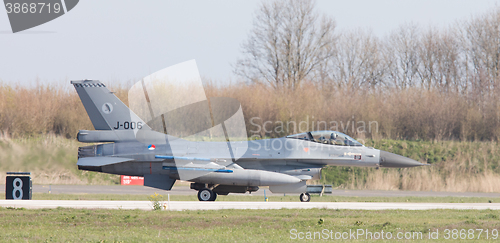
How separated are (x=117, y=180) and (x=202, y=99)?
32.1 feet

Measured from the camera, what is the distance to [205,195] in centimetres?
1806

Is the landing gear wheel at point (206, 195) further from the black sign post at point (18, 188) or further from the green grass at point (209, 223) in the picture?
the black sign post at point (18, 188)

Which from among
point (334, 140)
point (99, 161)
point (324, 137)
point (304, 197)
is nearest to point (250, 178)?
point (304, 197)

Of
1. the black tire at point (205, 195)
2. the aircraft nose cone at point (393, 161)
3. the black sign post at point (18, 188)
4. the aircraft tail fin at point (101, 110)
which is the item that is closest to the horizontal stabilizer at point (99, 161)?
the aircraft tail fin at point (101, 110)

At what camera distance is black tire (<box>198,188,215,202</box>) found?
1800 cm

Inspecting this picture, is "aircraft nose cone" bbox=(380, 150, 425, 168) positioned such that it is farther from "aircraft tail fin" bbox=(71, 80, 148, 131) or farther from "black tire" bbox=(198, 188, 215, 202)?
"aircraft tail fin" bbox=(71, 80, 148, 131)

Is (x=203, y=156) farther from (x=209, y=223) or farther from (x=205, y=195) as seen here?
(x=209, y=223)

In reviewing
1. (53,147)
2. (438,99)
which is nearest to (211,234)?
(53,147)

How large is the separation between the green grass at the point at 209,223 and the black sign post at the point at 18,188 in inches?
127

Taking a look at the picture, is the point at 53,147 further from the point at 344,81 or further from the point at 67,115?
the point at 344,81

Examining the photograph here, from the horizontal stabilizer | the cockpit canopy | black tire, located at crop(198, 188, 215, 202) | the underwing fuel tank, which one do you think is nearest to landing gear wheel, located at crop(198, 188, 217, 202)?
black tire, located at crop(198, 188, 215, 202)

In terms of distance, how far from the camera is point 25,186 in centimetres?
1683

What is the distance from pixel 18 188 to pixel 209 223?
8.89 metres

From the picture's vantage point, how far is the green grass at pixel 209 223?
9773 mm
